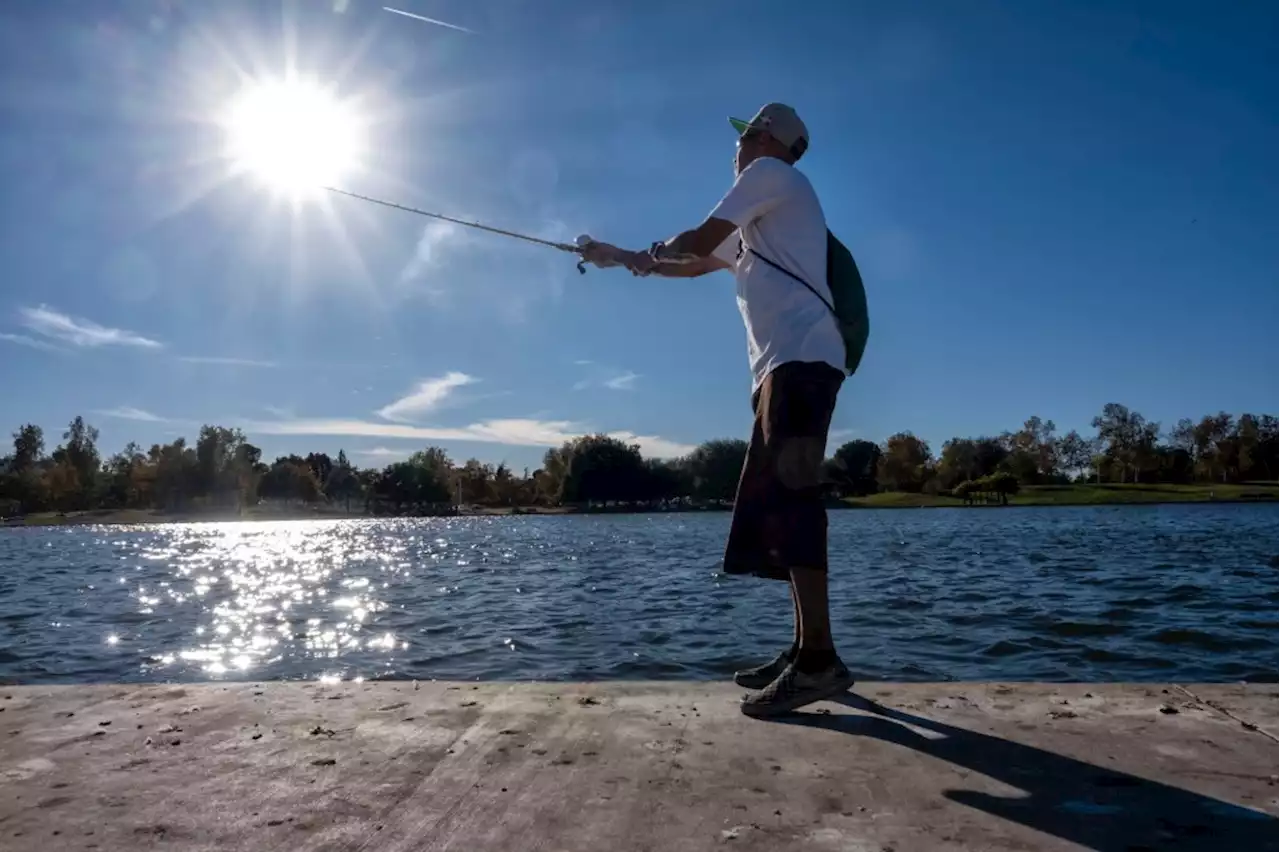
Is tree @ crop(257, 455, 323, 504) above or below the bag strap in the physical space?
above

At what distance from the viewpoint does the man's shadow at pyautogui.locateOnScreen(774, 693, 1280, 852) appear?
6.12 feet

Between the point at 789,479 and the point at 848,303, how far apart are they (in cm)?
70

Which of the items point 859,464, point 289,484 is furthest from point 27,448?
point 859,464

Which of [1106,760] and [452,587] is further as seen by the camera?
[452,587]

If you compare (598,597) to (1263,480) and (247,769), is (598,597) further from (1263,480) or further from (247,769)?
(1263,480)

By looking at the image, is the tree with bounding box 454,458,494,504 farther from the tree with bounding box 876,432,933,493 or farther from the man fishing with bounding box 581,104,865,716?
the man fishing with bounding box 581,104,865,716

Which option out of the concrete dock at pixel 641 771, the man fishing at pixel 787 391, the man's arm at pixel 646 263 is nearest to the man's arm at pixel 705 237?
the man fishing at pixel 787 391

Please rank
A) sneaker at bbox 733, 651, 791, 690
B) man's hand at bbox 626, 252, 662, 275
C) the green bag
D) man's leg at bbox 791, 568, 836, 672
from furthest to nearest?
man's hand at bbox 626, 252, 662, 275 → sneaker at bbox 733, 651, 791, 690 → the green bag → man's leg at bbox 791, 568, 836, 672

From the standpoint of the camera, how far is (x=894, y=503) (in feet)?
359

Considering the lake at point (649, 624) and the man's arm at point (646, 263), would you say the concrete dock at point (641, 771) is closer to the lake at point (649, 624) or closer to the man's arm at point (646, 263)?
the man's arm at point (646, 263)

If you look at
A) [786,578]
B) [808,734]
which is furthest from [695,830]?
[786,578]

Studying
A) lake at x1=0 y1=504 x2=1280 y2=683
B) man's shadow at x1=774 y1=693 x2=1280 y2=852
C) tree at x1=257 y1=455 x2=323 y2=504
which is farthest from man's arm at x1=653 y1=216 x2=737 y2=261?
tree at x1=257 y1=455 x2=323 y2=504

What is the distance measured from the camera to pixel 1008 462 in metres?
120

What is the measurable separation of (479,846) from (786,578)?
170 cm
